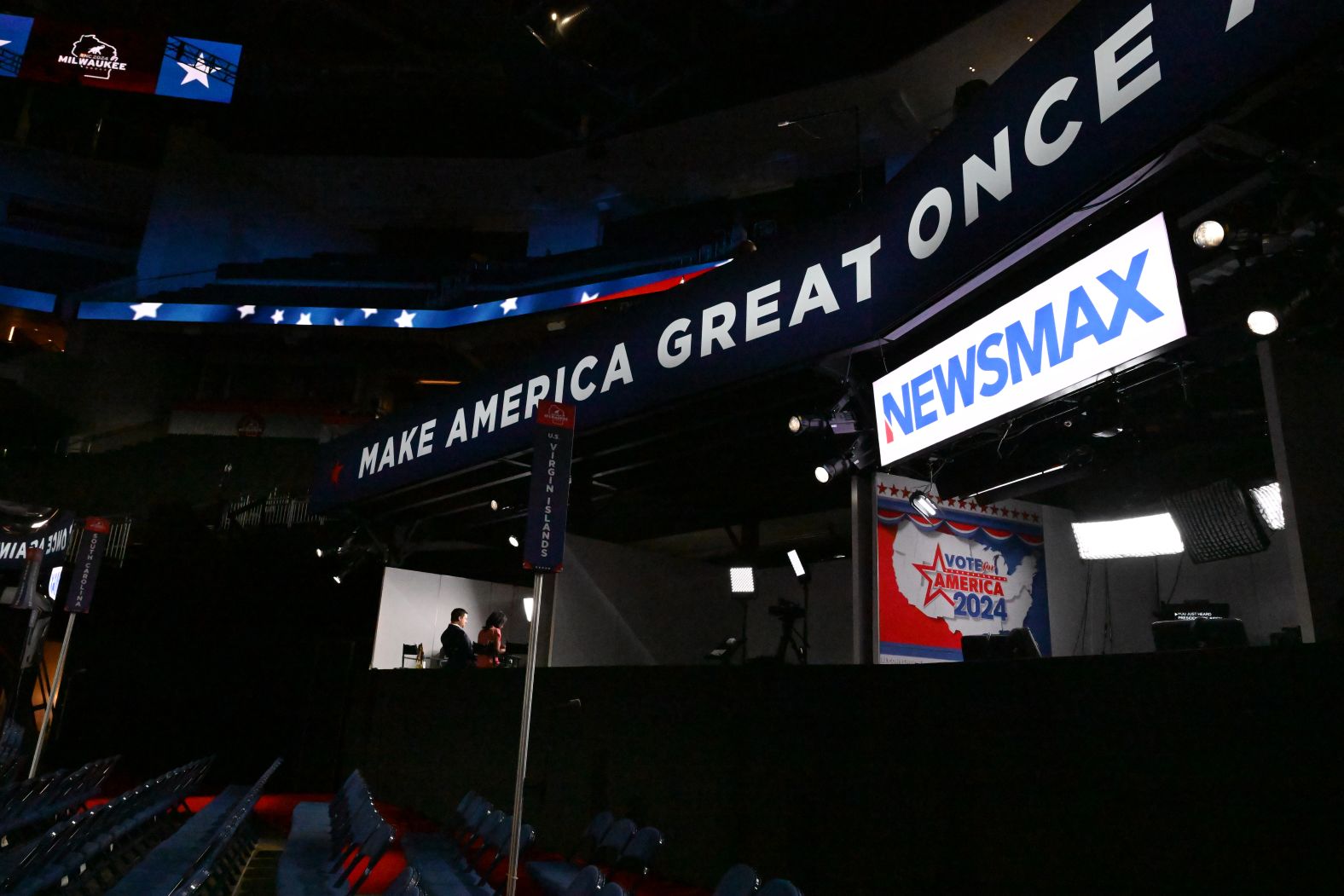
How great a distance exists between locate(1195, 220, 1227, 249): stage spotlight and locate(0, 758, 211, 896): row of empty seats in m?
4.84

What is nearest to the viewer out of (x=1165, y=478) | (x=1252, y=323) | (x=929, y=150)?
(x=1252, y=323)

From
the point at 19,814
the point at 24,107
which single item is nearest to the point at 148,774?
the point at 19,814

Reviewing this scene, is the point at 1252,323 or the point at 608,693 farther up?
the point at 1252,323

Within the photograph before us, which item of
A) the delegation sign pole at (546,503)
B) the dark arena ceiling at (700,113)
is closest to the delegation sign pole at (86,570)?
the dark arena ceiling at (700,113)

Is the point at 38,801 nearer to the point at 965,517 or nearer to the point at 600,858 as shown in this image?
the point at 600,858

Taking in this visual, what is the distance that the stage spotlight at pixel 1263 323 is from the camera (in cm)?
290

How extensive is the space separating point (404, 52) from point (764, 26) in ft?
25.9

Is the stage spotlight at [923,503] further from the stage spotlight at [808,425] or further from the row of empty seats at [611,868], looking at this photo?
the row of empty seats at [611,868]

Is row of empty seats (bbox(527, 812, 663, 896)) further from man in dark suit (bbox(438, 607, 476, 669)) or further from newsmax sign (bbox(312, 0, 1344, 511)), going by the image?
man in dark suit (bbox(438, 607, 476, 669))

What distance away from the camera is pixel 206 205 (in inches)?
693

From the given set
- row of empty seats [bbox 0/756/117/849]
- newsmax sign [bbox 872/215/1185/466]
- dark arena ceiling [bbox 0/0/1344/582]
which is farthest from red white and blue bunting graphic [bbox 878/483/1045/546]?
row of empty seats [bbox 0/756/117/849]

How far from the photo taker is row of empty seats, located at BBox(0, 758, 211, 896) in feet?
11.4

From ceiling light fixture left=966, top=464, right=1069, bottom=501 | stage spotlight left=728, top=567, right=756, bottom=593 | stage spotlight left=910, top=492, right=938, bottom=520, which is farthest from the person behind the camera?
stage spotlight left=728, top=567, right=756, bottom=593

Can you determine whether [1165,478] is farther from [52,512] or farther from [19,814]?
[52,512]
